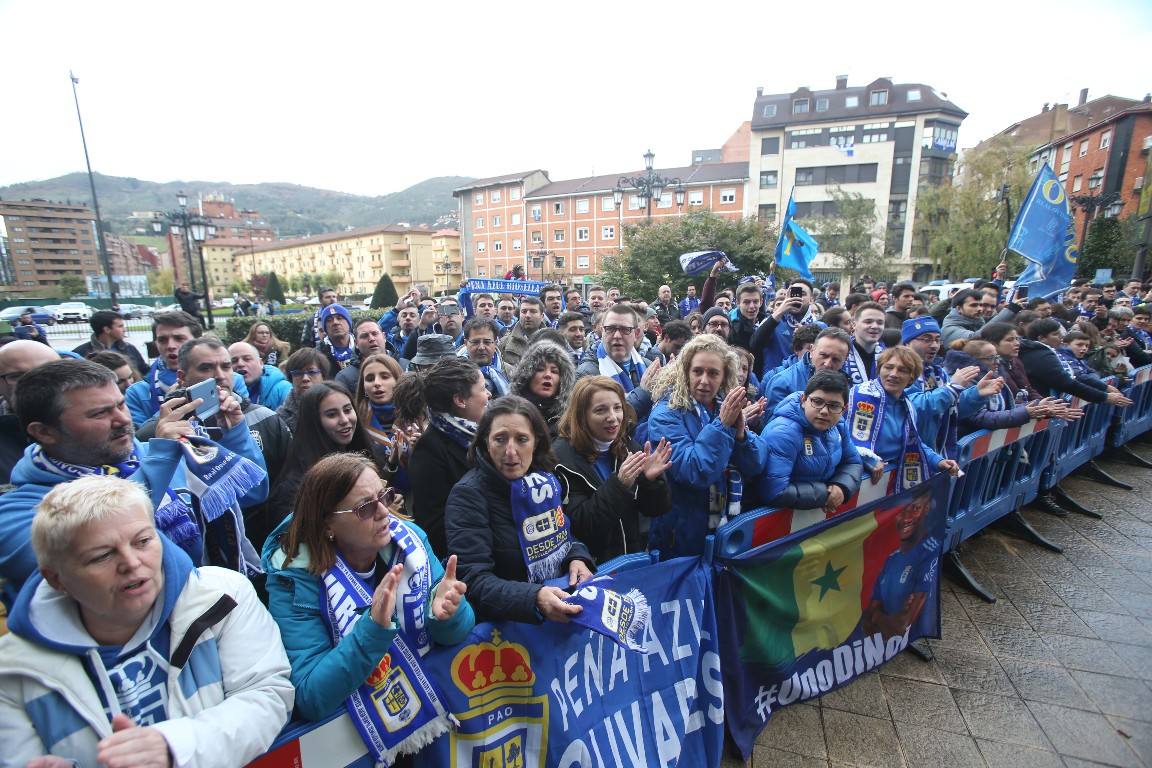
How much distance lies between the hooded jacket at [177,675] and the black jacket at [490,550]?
2.23 ft

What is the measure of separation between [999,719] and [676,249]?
19.7m

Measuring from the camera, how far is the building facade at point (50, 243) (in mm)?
94000

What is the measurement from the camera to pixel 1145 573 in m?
4.29

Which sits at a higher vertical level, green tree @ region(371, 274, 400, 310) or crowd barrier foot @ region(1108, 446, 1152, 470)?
green tree @ region(371, 274, 400, 310)

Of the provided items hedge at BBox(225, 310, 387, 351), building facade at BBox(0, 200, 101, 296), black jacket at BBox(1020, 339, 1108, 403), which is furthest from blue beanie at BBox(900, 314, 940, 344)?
building facade at BBox(0, 200, 101, 296)

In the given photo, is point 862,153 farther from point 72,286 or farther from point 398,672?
point 72,286

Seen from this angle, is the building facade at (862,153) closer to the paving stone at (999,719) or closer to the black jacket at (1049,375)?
the black jacket at (1049,375)

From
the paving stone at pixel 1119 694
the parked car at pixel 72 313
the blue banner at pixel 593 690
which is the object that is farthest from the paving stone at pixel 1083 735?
the parked car at pixel 72 313

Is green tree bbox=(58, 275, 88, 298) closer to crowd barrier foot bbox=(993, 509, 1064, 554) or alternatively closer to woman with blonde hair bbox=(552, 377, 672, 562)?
woman with blonde hair bbox=(552, 377, 672, 562)

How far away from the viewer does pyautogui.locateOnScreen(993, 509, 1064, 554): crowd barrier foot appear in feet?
15.2

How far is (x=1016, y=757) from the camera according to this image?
8.62 feet

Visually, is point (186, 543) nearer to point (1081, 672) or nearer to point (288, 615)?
point (288, 615)

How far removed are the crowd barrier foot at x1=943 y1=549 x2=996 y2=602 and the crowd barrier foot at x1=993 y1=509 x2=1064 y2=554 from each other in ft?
3.02

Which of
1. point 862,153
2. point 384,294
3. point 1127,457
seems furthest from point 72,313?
point 862,153
